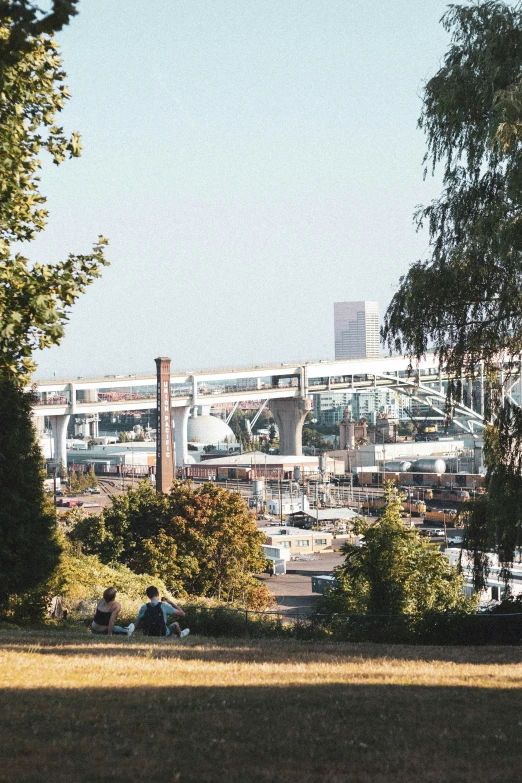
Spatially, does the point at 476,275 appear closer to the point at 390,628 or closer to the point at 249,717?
the point at 390,628

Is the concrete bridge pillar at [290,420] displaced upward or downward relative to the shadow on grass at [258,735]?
upward

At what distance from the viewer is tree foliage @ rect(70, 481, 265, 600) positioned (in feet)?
101

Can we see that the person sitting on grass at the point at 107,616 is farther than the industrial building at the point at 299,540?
No

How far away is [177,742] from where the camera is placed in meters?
5.60

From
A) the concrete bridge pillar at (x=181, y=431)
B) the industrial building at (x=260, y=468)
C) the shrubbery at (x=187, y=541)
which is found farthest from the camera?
the concrete bridge pillar at (x=181, y=431)

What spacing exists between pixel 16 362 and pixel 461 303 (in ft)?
18.9

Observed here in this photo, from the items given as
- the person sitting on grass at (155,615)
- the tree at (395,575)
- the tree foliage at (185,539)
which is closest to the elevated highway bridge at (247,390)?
the tree foliage at (185,539)

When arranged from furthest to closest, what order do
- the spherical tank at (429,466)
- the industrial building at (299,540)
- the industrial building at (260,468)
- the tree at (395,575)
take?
the industrial building at (260,468) < the spherical tank at (429,466) < the industrial building at (299,540) < the tree at (395,575)

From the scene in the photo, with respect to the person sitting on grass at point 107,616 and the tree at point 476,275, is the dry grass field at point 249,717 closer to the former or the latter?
the person sitting on grass at point 107,616

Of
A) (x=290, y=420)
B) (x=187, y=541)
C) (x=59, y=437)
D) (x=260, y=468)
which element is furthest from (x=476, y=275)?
(x=290, y=420)

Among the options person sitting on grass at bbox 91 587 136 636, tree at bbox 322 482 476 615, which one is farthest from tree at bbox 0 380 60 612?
tree at bbox 322 482 476 615

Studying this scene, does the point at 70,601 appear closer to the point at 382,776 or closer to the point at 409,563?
the point at 409,563

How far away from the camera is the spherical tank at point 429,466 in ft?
306

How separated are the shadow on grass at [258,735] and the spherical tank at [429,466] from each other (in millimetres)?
87386
